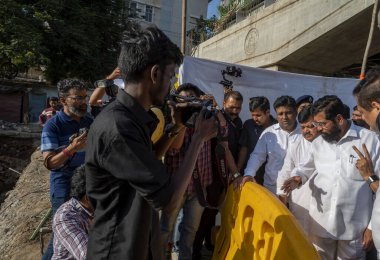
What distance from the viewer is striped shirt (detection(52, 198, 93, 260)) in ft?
6.39

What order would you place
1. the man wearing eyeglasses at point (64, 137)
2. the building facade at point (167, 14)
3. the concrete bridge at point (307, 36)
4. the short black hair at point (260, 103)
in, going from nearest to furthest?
1. the man wearing eyeglasses at point (64, 137)
2. the short black hair at point (260, 103)
3. the concrete bridge at point (307, 36)
4. the building facade at point (167, 14)

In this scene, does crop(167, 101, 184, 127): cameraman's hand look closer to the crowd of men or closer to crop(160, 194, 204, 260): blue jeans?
the crowd of men

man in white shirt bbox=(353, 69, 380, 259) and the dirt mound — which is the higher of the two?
man in white shirt bbox=(353, 69, 380, 259)

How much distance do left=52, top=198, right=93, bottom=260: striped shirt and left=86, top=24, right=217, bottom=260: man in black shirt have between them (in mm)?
566

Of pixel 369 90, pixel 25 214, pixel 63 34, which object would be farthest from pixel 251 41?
pixel 369 90

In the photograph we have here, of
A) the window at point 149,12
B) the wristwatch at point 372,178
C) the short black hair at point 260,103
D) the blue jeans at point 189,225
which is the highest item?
the window at point 149,12

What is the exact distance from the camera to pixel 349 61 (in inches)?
359

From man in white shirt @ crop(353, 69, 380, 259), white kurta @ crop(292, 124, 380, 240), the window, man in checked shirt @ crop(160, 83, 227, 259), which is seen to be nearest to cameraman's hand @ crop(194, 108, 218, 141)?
man in white shirt @ crop(353, 69, 380, 259)

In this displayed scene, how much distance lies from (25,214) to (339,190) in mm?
4284

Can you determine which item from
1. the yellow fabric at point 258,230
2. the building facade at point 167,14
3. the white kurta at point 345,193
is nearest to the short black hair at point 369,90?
the yellow fabric at point 258,230

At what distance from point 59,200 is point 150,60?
7.03 ft

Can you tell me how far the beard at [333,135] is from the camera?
2701 millimetres

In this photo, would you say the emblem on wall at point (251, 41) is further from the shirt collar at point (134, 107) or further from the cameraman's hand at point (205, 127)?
the shirt collar at point (134, 107)

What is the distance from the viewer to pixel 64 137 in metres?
3.08
